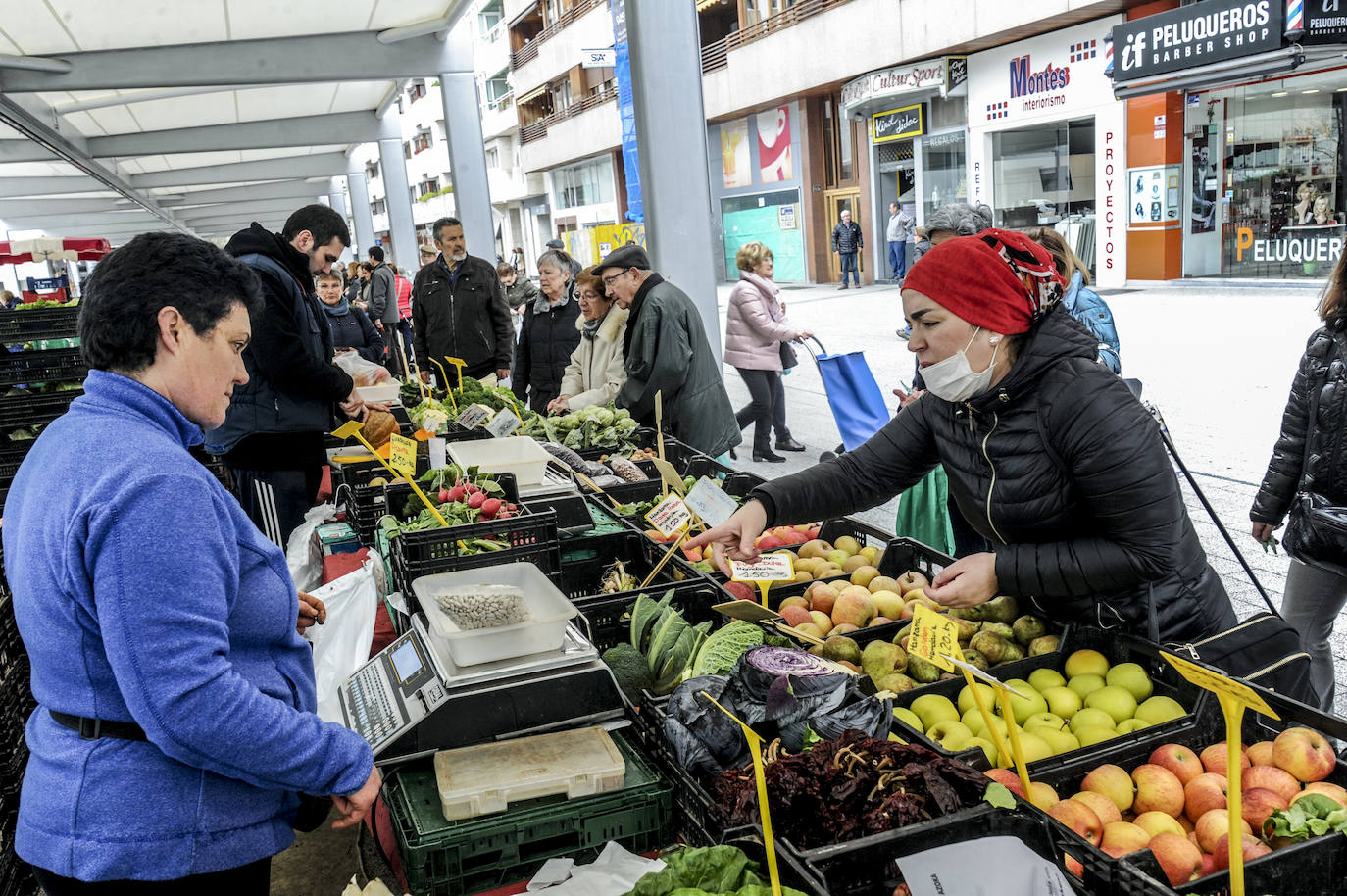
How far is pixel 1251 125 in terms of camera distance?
15.1 m

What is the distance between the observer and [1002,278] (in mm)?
2238

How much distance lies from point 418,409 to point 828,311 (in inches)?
514

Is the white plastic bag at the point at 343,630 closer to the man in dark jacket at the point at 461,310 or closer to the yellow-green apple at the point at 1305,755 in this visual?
the yellow-green apple at the point at 1305,755

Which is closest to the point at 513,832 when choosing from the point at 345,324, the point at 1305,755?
the point at 1305,755

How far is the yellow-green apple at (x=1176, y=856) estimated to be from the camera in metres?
1.73

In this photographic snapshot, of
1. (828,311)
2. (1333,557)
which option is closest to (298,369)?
(1333,557)

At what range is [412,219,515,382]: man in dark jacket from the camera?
308 inches

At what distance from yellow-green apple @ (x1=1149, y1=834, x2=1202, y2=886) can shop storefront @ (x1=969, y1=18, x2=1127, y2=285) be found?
16.4m

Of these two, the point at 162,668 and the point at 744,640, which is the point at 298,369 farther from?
the point at 162,668

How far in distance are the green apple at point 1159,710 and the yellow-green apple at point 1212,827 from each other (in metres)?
0.31

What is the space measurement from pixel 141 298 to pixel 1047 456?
1861 millimetres

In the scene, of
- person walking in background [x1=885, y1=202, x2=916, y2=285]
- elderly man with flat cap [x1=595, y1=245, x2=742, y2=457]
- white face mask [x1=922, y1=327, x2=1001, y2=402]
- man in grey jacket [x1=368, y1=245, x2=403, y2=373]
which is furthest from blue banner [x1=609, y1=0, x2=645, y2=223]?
person walking in background [x1=885, y1=202, x2=916, y2=285]

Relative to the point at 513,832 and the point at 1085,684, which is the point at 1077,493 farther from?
the point at 513,832

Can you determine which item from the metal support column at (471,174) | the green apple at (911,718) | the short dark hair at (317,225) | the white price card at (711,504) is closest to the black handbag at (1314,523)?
the green apple at (911,718)
